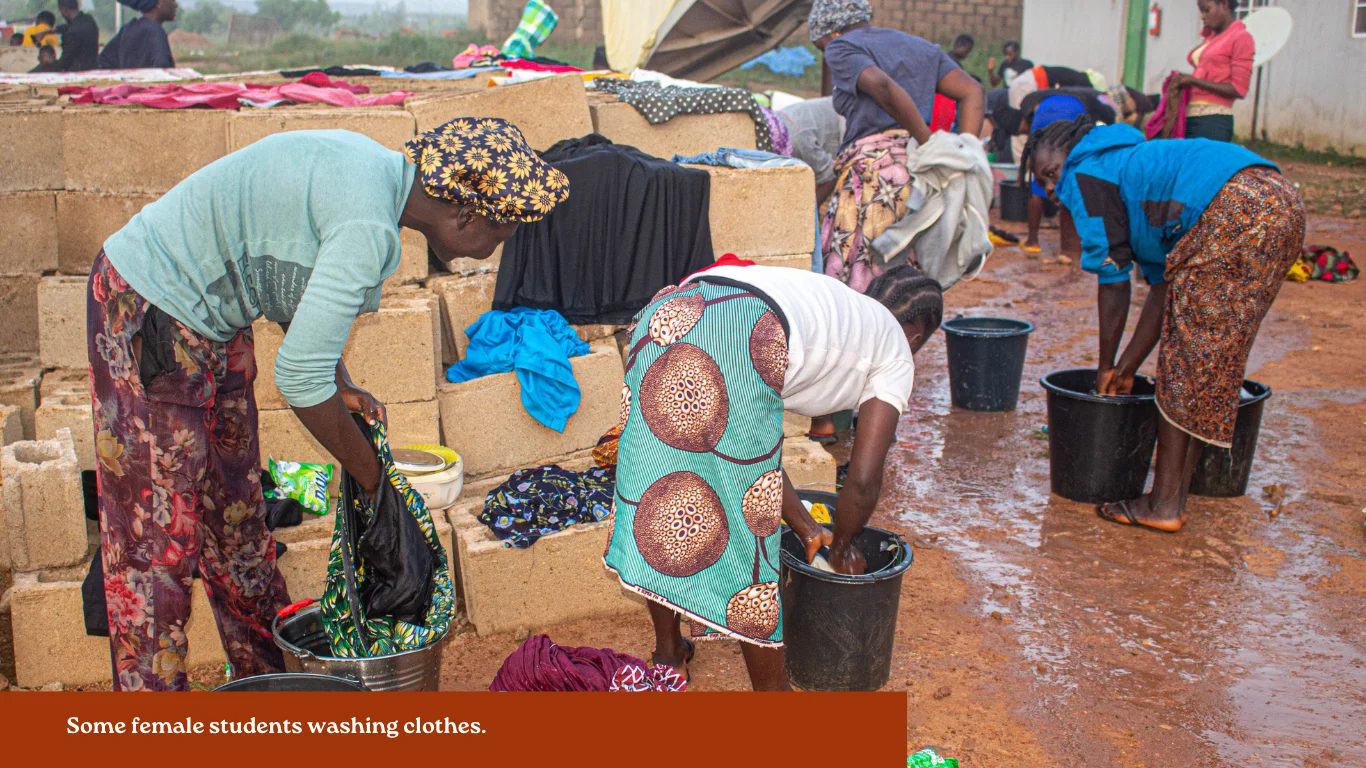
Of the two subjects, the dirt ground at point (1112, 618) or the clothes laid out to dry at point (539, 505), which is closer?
the dirt ground at point (1112, 618)

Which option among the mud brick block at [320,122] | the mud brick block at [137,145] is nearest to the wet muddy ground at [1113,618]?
the mud brick block at [320,122]

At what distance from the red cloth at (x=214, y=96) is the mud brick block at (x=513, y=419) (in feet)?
5.98

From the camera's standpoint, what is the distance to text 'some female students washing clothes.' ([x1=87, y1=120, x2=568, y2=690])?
2541 millimetres

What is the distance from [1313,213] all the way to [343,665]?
1170 centimetres

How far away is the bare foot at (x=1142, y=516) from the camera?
188 inches

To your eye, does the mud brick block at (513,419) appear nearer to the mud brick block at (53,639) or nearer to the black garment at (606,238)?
the black garment at (606,238)

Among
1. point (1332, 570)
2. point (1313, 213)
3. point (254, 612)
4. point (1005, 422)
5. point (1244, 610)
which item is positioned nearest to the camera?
point (254, 612)

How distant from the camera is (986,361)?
20.9 feet

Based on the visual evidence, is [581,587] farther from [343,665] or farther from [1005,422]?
[1005,422]

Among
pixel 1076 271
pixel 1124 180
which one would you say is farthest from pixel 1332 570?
pixel 1076 271

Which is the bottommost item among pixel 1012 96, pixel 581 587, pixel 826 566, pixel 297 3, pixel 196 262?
pixel 581 587

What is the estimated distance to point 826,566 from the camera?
11.4 ft

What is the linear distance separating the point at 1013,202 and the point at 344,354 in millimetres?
9824

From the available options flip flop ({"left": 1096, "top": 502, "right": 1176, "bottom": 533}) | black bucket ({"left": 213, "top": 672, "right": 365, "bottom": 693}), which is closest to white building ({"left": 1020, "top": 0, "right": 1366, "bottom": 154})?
flip flop ({"left": 1096, "top": 502, "right": 1176, "bottom": 533})
